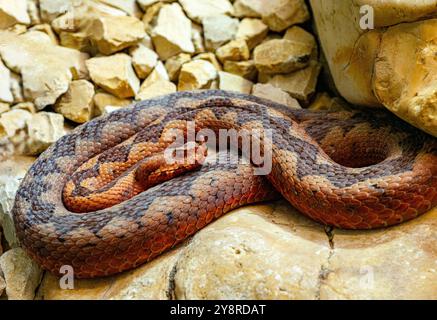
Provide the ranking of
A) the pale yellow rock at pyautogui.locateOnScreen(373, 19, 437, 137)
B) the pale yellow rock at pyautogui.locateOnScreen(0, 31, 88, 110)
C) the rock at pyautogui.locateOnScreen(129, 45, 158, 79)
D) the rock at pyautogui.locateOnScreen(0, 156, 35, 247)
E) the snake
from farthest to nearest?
the rock at pyautogui.locateOnScreen(129, 45, 158, 79)
the pale yellow rock at pyautogui.locateOnScreen(0, 31, 88, 110)
the rock at pyautogui.locateOnScreen(0, 156, 35, 247)
the snake
the pale yellow rock at pyautogui.locateOnScreen(373, 19, 437, 137)

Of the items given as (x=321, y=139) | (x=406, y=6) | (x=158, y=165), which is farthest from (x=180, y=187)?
(x=406, y=6)

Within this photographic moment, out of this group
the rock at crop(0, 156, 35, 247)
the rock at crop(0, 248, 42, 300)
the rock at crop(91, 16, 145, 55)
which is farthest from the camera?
the rock at crop(91, 16, 145, 55)

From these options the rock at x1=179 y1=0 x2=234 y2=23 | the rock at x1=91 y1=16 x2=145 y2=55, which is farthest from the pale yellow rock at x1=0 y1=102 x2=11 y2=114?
the rock at x1=179 y1=0 x2=234 y2=23

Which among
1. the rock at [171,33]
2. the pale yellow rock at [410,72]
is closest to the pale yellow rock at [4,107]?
the rock at [171,33]

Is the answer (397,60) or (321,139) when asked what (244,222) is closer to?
(321,139)

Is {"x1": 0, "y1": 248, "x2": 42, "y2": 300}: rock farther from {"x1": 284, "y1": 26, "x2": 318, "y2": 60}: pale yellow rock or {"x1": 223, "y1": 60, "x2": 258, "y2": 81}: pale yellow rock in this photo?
{"x1": 284, "y1": 26, "x2": 318, "y2": 60}: pale yellow rock

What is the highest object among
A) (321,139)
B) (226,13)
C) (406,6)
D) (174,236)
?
(406,6)

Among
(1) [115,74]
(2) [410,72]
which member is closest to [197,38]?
(1) [115,74]
